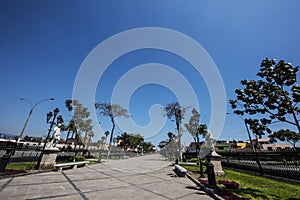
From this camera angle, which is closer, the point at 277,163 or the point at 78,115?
the point at 277,163

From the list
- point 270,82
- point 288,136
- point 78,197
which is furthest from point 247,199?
point 288,136

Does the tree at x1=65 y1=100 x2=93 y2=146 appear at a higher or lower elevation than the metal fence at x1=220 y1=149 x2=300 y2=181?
higher

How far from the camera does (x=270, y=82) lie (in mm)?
4871

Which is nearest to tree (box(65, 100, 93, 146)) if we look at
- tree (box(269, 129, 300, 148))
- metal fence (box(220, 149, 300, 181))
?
metal fence (box(220, 149, 300, 181))

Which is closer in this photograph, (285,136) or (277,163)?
(277,163)

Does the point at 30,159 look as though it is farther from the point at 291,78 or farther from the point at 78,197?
the point at 291,78

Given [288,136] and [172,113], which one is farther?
[288,136]

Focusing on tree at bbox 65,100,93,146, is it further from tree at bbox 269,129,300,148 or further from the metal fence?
tree at bbox 269,129,300,148

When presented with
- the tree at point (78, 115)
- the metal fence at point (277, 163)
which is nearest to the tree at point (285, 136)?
the metal fence at point (277, 163)

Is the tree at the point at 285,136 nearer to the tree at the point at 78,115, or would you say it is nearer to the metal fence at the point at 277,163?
the metal fence at the point at 277,163

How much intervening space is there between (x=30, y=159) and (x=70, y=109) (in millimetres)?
15508

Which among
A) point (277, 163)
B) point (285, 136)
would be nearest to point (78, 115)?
point (277, 163)

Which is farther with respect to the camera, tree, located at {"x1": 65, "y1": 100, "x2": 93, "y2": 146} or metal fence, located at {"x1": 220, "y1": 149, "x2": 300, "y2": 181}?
tree, located at {"x1": 65, "y1": 100, "x2": 93, "y2": 146}

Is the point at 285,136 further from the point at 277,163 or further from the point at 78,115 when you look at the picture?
the point at 78,115
